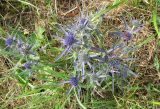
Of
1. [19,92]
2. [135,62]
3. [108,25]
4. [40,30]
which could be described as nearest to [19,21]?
[40,30]

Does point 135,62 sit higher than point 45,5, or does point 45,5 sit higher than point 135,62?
point 45,5

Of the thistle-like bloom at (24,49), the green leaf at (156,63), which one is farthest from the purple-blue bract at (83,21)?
the green leaf at (156,63)

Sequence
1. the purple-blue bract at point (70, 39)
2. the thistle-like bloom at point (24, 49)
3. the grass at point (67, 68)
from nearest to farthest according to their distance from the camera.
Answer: the purple-blue bract at point (70, 39) < the thistle-like bloom at point (24, 49) < the grass at point (67, 68)

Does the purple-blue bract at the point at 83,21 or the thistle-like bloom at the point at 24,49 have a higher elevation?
the purple-blue bract at the point at 83,21

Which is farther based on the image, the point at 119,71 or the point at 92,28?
the point at 119,71

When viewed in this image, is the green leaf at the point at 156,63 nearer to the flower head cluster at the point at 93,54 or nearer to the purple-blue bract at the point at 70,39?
the flower head cluster at the point at 93,54

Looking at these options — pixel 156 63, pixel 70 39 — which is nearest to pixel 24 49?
pixel 70 39

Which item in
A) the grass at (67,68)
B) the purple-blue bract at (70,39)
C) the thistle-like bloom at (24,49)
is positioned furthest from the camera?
the grass at (67,68)

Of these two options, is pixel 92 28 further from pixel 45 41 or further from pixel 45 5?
pixel 45 5

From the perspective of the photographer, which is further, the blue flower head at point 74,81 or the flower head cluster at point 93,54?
the blue flower head at point 74,81

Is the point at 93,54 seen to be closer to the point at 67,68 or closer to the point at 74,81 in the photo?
the point at 74,81
